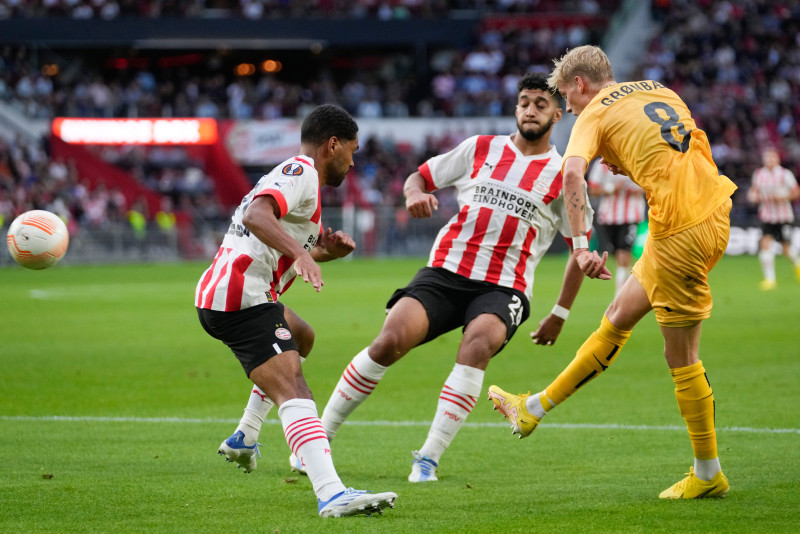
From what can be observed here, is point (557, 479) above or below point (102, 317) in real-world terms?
above

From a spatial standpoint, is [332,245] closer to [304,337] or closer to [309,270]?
[304,337]

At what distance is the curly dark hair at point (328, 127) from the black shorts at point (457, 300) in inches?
49.4

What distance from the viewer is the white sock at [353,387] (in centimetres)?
647

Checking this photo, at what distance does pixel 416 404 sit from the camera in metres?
9.11

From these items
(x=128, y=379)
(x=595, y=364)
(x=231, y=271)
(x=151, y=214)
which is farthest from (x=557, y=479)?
(x=151, y=214)

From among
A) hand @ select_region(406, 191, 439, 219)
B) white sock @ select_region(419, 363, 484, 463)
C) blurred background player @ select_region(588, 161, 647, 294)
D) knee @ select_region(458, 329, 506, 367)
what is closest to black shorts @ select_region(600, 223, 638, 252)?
blurred background player @ select_region(588, 161, 647, 294)

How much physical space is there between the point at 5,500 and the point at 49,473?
28.9 inches

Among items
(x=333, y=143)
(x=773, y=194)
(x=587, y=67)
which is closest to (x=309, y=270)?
(x=333, y=143)

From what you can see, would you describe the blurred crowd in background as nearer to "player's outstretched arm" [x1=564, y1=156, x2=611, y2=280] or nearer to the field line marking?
the field line marking

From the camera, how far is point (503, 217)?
6828 mm

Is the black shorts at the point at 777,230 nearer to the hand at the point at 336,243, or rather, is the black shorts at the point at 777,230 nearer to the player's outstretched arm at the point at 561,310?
the player's outstretched arm at the point at 561,310

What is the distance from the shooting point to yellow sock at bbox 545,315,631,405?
596 centimetres

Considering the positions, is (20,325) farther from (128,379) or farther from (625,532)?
(625,532)

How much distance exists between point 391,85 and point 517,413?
38.2 meters
